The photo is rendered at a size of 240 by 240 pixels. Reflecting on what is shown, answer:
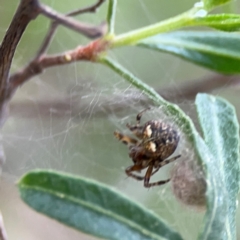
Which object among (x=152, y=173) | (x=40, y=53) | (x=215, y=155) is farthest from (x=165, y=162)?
(x=40, y=53)

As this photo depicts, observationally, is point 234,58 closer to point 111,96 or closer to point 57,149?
point 111,96

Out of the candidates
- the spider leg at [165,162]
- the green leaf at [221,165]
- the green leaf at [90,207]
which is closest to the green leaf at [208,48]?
the green leaf at [221,165]

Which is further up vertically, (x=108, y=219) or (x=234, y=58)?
(x=234, y=58)

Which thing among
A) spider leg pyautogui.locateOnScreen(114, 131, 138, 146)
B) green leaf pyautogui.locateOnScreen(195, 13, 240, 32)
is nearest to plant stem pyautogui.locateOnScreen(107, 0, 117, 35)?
green leaf pyautogui.locateOnScreen(195, 13, 240, 32)

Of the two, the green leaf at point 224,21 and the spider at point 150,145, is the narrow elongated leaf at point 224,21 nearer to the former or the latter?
the green leaf at point 224,21

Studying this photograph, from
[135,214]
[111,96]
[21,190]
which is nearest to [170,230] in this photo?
[135,214]
